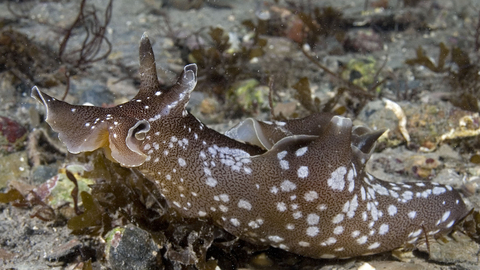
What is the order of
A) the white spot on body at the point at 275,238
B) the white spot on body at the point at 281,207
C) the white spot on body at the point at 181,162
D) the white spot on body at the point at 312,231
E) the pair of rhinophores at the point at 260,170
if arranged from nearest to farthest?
the pair of rhinophores at the point at 260,170, the white spot on body at the point at 181,162, the white spot on body at the point at 281,207, the white spot on body at the point at 312,231, the white spot on body at the point at 275,238

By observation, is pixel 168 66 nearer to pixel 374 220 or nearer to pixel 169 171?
pixel 169 171

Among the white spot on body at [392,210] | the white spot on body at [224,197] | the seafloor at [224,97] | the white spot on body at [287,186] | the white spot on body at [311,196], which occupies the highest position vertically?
the white spot on body at [287,186]

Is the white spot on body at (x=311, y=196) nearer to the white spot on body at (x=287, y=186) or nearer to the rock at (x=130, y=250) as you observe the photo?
the white spot on body at (x=287, y=186)

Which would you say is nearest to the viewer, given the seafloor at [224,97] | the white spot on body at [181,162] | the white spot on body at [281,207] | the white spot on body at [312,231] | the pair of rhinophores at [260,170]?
the pair of rhinophores at [260,170]

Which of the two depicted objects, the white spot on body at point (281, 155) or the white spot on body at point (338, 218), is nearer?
the white spot on body at point (281, 155)

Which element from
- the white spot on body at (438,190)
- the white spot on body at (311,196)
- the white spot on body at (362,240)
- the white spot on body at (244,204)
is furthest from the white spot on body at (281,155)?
the white spot on body at (438,190)

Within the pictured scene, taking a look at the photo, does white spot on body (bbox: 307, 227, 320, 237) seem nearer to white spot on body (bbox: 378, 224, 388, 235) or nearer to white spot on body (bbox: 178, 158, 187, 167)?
white spot on body (bbox: 378, 224, 388, 235)
